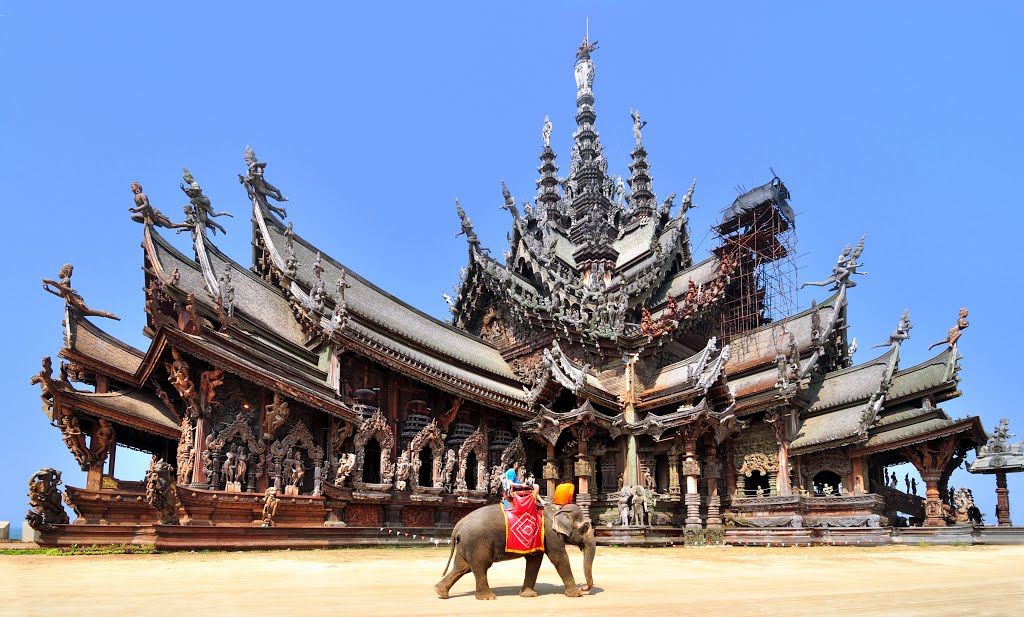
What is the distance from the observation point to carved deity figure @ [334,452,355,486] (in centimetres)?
1439

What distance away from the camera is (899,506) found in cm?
1748

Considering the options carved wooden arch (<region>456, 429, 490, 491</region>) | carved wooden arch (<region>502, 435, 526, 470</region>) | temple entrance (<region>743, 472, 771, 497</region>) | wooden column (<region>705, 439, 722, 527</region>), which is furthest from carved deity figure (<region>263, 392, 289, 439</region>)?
temple entrance (<region>743, 472, 771, 497</region>)

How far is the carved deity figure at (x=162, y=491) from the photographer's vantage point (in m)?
10.7

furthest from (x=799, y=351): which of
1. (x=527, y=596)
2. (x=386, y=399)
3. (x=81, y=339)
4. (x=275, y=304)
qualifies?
(x=81, y=339)

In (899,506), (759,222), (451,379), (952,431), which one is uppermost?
(759,222)

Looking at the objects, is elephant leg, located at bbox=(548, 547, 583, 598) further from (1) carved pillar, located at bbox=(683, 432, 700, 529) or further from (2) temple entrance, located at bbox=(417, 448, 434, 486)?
(1) carved pillar, located at bbox=(683, 432, 700, 529)

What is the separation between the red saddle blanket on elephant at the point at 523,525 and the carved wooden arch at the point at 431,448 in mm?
10152

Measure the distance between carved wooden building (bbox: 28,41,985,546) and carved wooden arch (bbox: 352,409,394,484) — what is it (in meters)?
0.06

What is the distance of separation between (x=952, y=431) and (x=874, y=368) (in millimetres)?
3129

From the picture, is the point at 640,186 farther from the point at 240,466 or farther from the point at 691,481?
the point at 240,466

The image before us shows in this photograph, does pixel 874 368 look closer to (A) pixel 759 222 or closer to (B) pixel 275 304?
(A) pixel 759 222

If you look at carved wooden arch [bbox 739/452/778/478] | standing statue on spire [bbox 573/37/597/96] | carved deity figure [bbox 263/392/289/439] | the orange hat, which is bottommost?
carved wooden arch [bbox 739/452/778/478]

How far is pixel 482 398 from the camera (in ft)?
57.2

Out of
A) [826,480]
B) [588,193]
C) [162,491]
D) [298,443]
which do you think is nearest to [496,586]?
[162,491]
